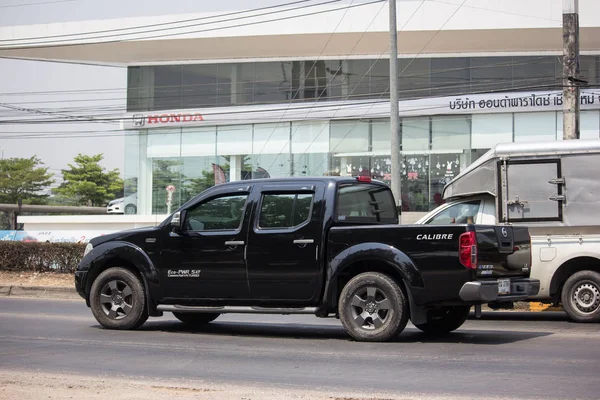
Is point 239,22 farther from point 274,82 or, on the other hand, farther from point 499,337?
point 499,337

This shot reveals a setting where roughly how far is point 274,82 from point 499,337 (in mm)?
31108

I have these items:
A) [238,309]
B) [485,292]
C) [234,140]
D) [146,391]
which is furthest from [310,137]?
[146,391]

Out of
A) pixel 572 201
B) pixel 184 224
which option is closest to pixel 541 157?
pixel 572 201

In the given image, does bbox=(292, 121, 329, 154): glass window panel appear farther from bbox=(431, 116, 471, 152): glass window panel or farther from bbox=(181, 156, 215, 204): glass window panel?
bbox=(431, 116, 471, 152): glass window panel

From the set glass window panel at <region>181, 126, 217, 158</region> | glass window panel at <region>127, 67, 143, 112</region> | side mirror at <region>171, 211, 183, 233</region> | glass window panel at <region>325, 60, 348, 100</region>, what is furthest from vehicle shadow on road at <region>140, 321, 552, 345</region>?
glass window panel at <region>127, 67, 143, 112</region>

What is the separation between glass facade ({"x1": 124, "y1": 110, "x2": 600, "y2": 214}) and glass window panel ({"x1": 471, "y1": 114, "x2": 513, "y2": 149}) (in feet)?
0.15

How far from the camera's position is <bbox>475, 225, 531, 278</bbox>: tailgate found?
8930mm

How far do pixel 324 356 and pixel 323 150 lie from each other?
1235 inches

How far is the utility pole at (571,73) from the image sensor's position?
59.8ft

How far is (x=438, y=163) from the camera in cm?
3772

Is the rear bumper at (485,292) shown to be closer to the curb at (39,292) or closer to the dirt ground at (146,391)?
the dirt ground at (146,391)

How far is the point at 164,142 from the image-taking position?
42094 millimetres

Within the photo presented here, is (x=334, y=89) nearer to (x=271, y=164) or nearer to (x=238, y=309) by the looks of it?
(x=271, y=164)

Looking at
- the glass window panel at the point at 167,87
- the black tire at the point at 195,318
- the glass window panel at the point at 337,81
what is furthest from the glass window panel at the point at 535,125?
the black tire at the point at 195,318
